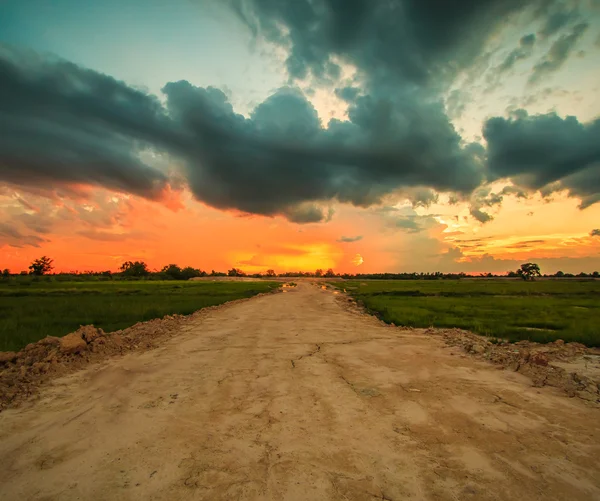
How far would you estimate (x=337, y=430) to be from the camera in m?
4.62

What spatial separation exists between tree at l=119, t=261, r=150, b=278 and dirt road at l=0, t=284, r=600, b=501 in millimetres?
136910

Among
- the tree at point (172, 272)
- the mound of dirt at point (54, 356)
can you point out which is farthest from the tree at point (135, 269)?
the mound of dirt at point (54, 356)

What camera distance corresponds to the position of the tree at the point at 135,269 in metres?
128

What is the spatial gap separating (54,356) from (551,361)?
1453cm

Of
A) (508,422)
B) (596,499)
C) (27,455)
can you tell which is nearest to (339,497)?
(596,499)

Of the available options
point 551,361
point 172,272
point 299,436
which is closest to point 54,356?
point 299,436

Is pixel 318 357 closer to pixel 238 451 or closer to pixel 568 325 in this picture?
pixel 238 451

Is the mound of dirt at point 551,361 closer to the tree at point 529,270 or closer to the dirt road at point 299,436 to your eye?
the dirt road at point 299,436

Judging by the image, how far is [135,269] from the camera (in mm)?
128875

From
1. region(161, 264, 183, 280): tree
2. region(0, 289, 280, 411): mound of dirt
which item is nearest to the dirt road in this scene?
region(0, 289, 280, 411): mound of dirt

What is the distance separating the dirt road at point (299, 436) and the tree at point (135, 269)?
13691cm

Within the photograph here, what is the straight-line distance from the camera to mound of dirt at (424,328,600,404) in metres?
6.81

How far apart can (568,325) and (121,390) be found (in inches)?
789

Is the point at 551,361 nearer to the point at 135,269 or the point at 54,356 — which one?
the point at 54,356
